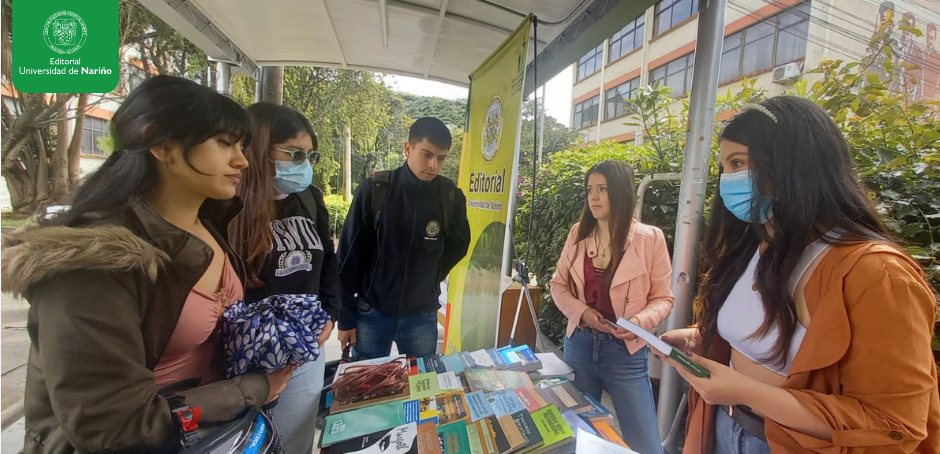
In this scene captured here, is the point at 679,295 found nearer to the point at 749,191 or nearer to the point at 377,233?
the point at 749,191

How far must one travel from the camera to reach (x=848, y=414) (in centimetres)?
75

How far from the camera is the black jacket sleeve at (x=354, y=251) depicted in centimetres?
183

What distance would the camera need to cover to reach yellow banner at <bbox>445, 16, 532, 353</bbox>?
177 centimetres

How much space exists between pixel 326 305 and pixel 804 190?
5.18ft

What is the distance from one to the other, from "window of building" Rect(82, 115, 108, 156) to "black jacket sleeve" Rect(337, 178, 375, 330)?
0.99 metres

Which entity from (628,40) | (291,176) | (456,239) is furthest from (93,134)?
(628,40)

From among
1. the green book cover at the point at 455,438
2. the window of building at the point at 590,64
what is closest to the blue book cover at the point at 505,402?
the green book cover at the point at 455,438

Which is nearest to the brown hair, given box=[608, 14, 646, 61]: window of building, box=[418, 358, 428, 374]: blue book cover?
box=[418, 358, 428, 374]: blue book cover

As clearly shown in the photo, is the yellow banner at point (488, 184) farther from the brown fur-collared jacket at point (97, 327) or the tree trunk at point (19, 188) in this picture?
the tree trunk at point (19, 188)

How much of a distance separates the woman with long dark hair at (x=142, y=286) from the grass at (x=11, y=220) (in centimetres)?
6

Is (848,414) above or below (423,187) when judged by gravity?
below

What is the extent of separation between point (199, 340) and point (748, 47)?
13.6m

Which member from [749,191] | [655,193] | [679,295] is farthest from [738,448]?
[655,193]

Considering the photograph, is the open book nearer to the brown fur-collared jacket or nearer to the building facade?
the brown fur-collared jacket
